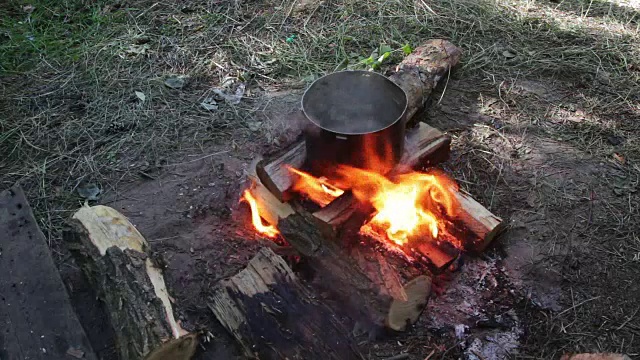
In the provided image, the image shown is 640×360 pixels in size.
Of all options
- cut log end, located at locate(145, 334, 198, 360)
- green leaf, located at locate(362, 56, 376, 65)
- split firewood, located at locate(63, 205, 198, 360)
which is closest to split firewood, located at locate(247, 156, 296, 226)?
split firewood, located at locate(63, 205, 198, 360)

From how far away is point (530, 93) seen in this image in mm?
4207

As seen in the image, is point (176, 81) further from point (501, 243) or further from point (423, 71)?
point (501, 243)

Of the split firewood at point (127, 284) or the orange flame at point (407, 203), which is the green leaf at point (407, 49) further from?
the split firewood at point (127, 284)

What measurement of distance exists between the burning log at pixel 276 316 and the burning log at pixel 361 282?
197mm

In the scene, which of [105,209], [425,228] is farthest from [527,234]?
[105,209]

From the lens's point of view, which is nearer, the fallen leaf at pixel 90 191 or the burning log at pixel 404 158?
the burning log at pixel 404 158

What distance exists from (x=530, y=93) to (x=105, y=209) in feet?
10.7

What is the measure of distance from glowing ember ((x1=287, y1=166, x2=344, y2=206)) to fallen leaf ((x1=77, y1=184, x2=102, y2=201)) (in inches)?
59.2

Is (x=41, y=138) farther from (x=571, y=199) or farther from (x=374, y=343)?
(x=571, y=199)

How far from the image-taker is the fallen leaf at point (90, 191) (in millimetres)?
3551

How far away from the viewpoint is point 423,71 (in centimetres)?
392

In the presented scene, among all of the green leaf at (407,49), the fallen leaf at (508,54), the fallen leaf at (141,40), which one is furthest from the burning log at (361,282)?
the fallen leaf at (141,40)

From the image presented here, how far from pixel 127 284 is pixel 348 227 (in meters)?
1.11

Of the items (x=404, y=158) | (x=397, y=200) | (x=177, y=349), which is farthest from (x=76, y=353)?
(x=404, y=158)
